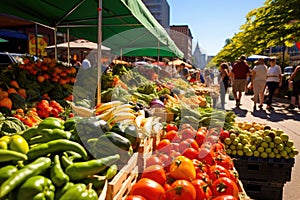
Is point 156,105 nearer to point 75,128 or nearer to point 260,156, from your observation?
point 260,156

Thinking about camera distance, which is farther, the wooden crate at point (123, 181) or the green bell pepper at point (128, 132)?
A: the green bell pepper at point (128, 132)

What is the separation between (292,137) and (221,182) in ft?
16.9

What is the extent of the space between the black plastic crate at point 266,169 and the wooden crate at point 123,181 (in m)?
2.03

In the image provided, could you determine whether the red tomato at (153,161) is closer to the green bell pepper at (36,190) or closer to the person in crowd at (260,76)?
the green bell pepper at (36,190)

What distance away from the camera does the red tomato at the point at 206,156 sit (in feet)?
8.01

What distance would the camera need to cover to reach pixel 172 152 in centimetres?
238

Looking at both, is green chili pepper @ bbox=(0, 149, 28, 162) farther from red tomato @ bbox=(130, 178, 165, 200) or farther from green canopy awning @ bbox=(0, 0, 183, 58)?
green canopy awning @ bbox=(0, 0, 183, 58)

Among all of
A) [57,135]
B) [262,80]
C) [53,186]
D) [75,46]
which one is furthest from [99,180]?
[75,46]

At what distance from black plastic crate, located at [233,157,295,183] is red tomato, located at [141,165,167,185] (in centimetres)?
182

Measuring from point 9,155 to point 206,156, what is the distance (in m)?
1.68

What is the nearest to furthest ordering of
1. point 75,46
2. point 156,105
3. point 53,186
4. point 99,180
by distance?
point 53,186 < point 99,180 < point 156,105 < point 75,46

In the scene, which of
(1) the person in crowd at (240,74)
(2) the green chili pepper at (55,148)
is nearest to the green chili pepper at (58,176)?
(2) the green chili pepper at (55,148)

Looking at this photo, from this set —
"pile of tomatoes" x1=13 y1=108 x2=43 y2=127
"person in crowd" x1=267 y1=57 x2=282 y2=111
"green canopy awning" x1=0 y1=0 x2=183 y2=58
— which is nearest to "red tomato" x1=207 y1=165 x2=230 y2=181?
"pile of tomatoes" x1=13 y1=108 x2=43 y2=127

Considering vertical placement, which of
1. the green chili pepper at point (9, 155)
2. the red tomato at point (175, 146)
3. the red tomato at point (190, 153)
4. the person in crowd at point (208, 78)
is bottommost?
the red tomato at point (190, 153)
